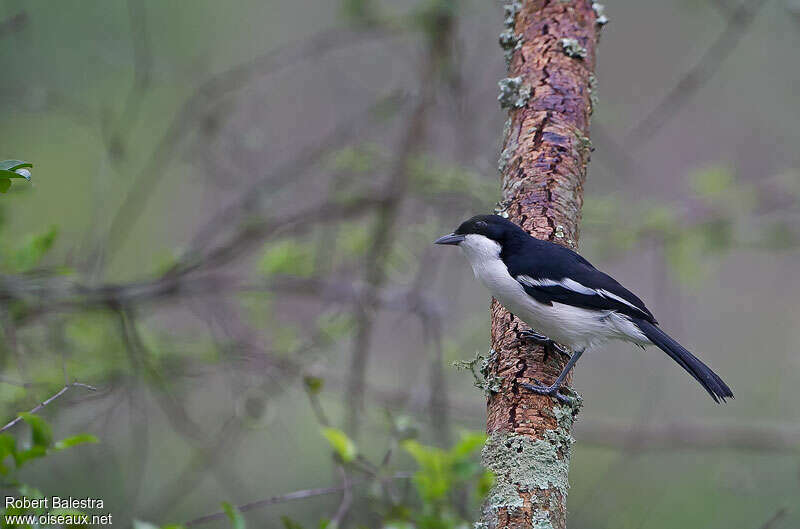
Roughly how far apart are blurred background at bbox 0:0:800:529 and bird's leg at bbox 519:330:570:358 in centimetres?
41

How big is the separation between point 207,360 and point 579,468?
364 cm

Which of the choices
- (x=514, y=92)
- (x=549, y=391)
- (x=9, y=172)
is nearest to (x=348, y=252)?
(x=514, y=92)

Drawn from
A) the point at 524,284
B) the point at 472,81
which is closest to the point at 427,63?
the point at 472,81

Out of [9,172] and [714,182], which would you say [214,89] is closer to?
[9,172]

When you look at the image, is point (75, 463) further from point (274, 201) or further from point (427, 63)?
point (427, 63)

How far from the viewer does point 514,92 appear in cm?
A: 337

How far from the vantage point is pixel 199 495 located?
6.64 metres

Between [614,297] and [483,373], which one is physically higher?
[614,297]

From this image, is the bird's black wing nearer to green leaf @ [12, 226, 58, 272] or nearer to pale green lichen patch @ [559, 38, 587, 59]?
pale green lichen patch @ [559, 38, 587, 59]

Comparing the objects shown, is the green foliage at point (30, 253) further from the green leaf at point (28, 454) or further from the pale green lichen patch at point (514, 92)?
the pale green lichen patch at point (514, 92)

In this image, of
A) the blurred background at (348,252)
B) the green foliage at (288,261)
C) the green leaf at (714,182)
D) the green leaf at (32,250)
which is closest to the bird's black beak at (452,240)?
the blurred background at (348,252)

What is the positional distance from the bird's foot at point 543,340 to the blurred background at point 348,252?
0.41 metres

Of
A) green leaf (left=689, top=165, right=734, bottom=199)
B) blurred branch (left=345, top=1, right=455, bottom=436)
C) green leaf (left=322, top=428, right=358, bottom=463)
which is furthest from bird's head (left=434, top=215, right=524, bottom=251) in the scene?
green leaf (left=689, top=165, right=734, bottom=199)

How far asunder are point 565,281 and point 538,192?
0.37m
